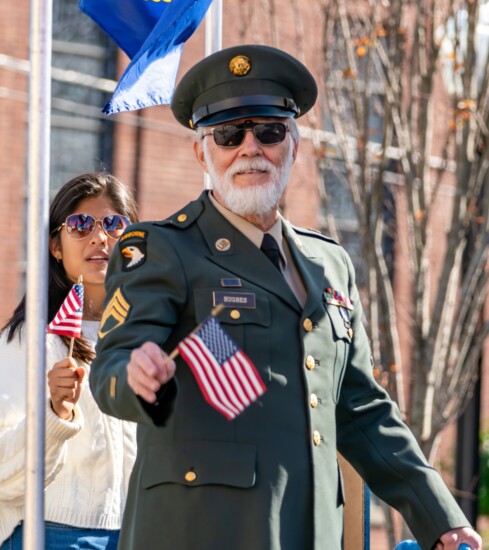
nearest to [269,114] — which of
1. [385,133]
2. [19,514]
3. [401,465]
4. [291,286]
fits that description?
[291,286]

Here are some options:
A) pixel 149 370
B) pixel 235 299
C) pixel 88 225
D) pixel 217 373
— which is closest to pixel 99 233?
pixel 88 225

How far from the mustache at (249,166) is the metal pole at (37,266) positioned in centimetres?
53

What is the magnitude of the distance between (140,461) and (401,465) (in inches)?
28.3

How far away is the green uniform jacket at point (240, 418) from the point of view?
10.5 ft

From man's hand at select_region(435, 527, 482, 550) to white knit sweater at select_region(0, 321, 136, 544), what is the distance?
3.72 feet

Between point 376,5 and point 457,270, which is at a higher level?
point 376,5

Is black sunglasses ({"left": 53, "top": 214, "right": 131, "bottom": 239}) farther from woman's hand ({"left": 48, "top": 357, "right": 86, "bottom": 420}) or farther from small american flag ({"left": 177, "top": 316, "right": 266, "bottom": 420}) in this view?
small american flag ({"left": 177, "top": 316, "right": 266, "bottom": 420})

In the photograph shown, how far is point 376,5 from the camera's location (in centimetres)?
874

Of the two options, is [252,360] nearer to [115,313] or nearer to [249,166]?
[115,313]

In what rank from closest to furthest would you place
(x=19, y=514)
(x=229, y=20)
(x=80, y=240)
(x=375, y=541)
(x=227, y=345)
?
(x=227, y=345)
(x=19, y=514)
(x=80, y=240)
(x=229, y=20)
(x=375, y=541)

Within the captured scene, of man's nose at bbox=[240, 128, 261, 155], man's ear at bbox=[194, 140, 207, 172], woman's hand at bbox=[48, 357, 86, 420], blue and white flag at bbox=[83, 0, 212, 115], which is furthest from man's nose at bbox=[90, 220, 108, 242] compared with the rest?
man's nose at bbox=[240, 128, 261, 155]

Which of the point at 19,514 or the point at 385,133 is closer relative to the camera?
the point at 19,514

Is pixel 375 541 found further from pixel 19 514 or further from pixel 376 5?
pixel 19 514

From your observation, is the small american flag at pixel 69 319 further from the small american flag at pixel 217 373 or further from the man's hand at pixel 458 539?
the man's hand at pixel 458 539
